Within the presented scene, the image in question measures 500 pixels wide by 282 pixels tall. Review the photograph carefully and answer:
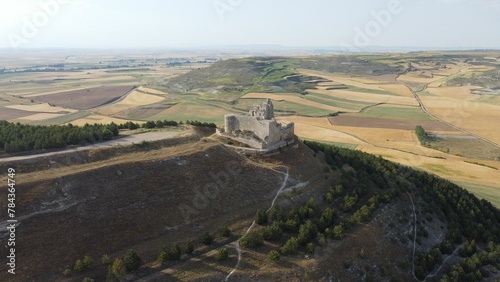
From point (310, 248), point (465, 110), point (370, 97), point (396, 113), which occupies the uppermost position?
point (370, 97)

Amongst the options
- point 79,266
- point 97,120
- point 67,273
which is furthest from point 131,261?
point 97,120

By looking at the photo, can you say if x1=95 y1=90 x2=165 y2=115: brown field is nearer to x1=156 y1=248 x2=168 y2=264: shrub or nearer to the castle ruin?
the castle ruin

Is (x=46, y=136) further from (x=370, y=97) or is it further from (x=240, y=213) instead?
(x=370, y=97)

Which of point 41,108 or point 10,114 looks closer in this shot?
point 10,114

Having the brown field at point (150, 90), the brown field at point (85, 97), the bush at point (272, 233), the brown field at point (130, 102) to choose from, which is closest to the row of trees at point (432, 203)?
the bush at point (272, 233)

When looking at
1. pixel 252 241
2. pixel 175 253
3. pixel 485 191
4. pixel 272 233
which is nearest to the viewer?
pixel 175 253

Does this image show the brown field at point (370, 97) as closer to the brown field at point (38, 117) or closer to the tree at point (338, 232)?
the brown field at point (38, 117)

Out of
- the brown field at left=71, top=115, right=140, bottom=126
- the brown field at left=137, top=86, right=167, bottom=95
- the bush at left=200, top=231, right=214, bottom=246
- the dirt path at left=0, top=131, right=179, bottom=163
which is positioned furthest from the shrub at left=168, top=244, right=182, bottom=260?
the brown field at left=137, top=86, right=167, bottom=95
